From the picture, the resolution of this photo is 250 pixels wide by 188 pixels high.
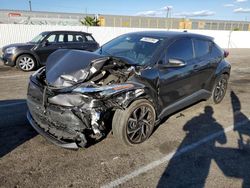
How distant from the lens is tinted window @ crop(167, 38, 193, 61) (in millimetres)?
4488

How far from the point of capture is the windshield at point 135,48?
435 cm

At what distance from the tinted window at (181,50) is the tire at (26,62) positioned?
7.15 m

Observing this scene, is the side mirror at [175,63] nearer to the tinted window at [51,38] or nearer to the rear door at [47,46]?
the rear door at [47,46]

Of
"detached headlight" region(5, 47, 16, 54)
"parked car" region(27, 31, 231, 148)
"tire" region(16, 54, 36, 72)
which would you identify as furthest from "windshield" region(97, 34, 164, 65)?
"detached headlight" region(5, 47, 16, 54)

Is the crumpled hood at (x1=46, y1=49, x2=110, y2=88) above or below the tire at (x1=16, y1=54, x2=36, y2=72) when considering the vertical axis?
above

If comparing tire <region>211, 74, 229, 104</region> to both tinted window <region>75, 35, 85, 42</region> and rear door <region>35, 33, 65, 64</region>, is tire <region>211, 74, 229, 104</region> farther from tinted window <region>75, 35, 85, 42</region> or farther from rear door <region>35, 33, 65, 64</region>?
tinted window <region>75, 35, 85, 42</region>

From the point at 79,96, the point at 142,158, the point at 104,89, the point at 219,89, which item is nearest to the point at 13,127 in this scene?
the point at 79,96

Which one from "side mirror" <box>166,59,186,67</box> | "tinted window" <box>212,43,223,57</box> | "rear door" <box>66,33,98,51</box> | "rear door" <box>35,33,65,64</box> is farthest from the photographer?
"rear door" <box>66,33,98,51</box>

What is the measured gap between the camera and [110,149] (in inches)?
151

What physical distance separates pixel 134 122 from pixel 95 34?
18007 mm

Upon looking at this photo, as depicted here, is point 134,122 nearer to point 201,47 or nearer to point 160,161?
point 160,161

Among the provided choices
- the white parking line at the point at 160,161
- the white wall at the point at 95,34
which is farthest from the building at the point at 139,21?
the white parking line at the point at 160,161

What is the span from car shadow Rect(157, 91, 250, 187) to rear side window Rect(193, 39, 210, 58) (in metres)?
1.44

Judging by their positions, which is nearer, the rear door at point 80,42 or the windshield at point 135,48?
the windshield at point 135,48
